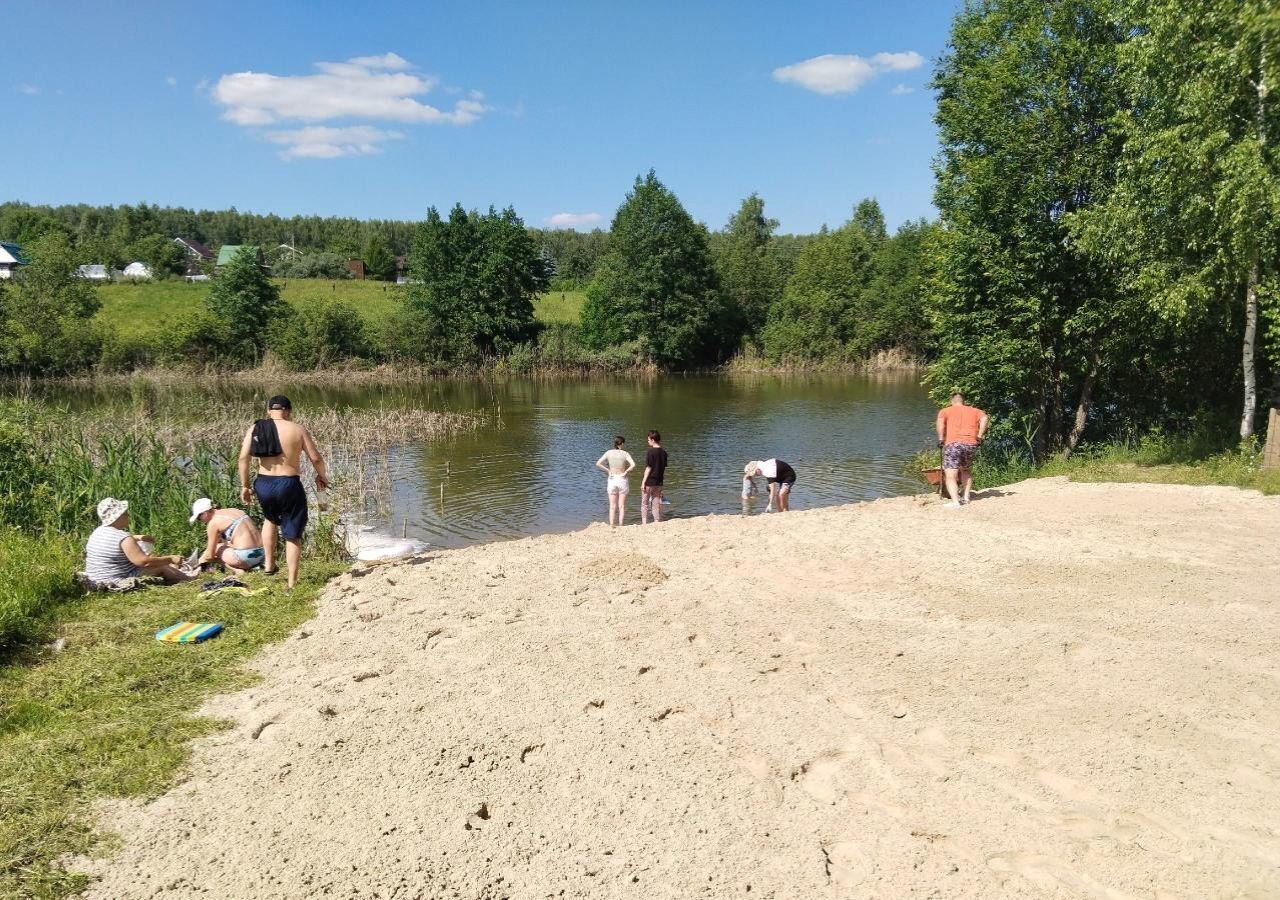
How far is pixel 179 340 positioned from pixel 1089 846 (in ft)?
168

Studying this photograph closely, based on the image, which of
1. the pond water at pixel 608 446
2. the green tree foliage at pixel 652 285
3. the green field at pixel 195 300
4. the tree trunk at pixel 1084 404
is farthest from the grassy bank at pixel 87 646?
the green tree foliage at pixel 652 285

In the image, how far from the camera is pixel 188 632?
7148 mm

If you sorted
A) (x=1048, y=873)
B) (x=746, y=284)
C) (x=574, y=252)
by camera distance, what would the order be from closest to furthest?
(x=1048, y=873), (x=746, y=284), (x=574, y=252)

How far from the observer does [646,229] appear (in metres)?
59.3

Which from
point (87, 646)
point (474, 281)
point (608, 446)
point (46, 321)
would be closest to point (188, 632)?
point (87, 646)

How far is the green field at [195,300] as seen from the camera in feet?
185

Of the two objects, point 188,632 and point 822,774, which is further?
point 188,632

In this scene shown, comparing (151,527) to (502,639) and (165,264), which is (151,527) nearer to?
(502,639)

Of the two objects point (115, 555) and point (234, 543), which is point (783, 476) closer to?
point (234, 543)

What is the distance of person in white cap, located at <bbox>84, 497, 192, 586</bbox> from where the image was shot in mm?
8664

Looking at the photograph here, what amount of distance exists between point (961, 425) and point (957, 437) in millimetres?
202

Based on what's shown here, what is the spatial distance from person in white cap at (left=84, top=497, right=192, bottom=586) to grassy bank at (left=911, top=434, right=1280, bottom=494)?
15197 millimetres

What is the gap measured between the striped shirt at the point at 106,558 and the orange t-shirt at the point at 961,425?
11.4m

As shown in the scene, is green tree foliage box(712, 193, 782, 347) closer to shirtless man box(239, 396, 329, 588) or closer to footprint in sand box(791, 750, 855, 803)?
shirtless man box(239, 396, 329, 588)
